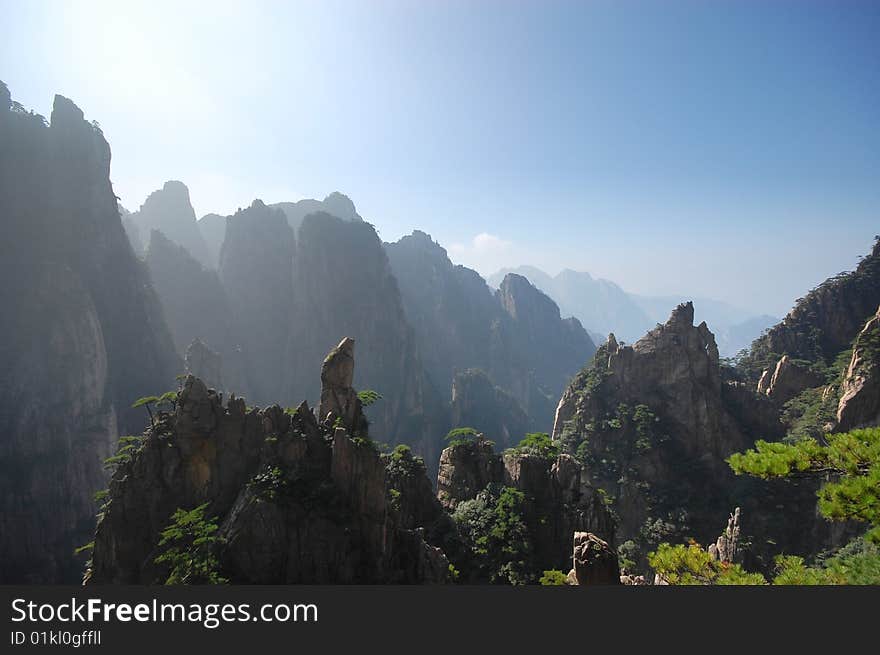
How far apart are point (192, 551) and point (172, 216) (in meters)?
109

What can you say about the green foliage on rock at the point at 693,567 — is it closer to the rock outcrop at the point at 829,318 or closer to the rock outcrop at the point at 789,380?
the rock outcrop at the point at 789,380

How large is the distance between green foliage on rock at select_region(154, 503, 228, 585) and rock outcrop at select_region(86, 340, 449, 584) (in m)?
0.43

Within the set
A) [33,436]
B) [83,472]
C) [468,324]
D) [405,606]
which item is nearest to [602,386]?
[405,606]

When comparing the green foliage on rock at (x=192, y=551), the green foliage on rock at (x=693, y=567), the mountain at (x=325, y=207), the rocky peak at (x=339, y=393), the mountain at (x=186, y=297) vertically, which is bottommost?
the green foliage on rock at (x=192, y=551)

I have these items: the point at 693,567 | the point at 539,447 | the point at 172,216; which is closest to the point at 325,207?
the point at 172,216

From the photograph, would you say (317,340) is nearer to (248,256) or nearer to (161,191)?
(248,256)

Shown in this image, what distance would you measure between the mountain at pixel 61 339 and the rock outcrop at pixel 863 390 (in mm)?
58685

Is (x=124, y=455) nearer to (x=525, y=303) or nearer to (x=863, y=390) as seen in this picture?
(x=863, y=390)

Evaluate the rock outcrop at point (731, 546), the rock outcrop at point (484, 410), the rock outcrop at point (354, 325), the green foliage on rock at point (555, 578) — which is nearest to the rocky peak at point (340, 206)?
the rock outcrop at point (354, 325)

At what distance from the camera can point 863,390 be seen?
28.8 m

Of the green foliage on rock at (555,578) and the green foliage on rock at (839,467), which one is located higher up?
the green foliage on rock at (839,467)

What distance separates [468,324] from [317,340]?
2048 inches

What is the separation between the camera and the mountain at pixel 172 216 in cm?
10300

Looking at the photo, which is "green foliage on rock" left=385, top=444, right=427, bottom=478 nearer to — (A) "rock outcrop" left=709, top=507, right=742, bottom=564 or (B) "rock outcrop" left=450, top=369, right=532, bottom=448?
(A) "rock outcrop" left=709, top=507, right=742, bottom=564
